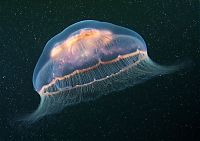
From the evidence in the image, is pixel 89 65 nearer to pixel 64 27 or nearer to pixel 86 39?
pixel 86 39

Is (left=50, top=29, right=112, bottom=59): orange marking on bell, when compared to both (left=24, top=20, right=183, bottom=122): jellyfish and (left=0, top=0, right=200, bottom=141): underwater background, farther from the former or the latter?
(left=0, top=0, right=200, bottom=141): underwater background

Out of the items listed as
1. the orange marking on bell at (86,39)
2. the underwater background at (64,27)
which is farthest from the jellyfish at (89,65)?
the underwater background at (64,27)

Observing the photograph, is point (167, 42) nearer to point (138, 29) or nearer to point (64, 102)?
point (138, 29)

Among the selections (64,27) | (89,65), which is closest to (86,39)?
(89,65)

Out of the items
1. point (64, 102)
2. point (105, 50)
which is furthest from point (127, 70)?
point (64, 102)

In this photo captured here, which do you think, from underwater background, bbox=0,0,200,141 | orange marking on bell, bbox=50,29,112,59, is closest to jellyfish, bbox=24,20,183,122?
orange marking on bell, bbox=50,29,112,59

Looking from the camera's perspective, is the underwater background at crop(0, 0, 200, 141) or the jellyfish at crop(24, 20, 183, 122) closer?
the jellyfish at crop(24, 20, 183, 122)

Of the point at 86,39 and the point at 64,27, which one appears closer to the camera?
the point at 86,39
